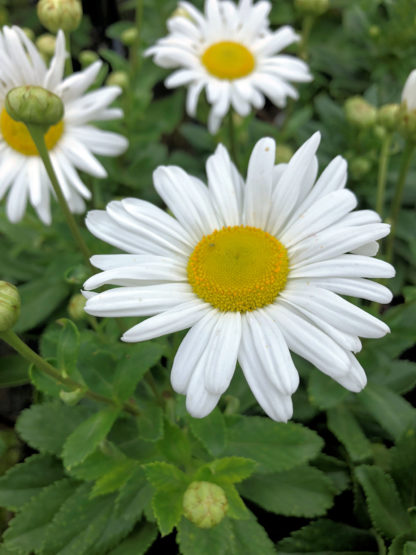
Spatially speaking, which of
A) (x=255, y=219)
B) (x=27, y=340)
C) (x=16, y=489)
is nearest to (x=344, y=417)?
(x=255, y=219)

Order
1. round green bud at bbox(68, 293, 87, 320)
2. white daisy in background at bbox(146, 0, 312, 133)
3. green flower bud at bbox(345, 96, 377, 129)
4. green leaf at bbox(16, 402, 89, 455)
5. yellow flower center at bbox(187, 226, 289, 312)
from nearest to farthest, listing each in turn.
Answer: yellow flower center at bbox(187, 226, 289, 312)
round green bud at bbox(68, 293, 87, 320)
green leaf at bbox(16, 402, 89, 455)
white daisy in background at bbox(146, 0, 312, 133)
green flower bud at bbox(345, 96, 377, 129)

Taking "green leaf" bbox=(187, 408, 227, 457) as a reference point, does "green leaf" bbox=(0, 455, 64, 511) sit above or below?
below

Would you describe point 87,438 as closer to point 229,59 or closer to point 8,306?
point 8,306

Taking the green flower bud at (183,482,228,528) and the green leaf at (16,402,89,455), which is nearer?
the green flower bud at (183,482,228,528)

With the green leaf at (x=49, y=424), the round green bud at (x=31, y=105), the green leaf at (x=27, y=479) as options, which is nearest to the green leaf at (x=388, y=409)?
the green leaf at (x=49, y=424)

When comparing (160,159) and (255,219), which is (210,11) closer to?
(160,159)

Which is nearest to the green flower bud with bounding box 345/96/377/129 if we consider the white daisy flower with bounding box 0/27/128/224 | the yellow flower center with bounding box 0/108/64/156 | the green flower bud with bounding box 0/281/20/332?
the white daisy flower with bounding box 0/27/128/224

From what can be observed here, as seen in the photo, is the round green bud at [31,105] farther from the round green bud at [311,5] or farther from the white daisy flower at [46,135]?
the round green bud at [311,5]

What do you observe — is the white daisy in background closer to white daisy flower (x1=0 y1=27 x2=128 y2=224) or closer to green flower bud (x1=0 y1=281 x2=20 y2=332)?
white daisy flower (x1=0 y1=27 x2=128 y2=224)
